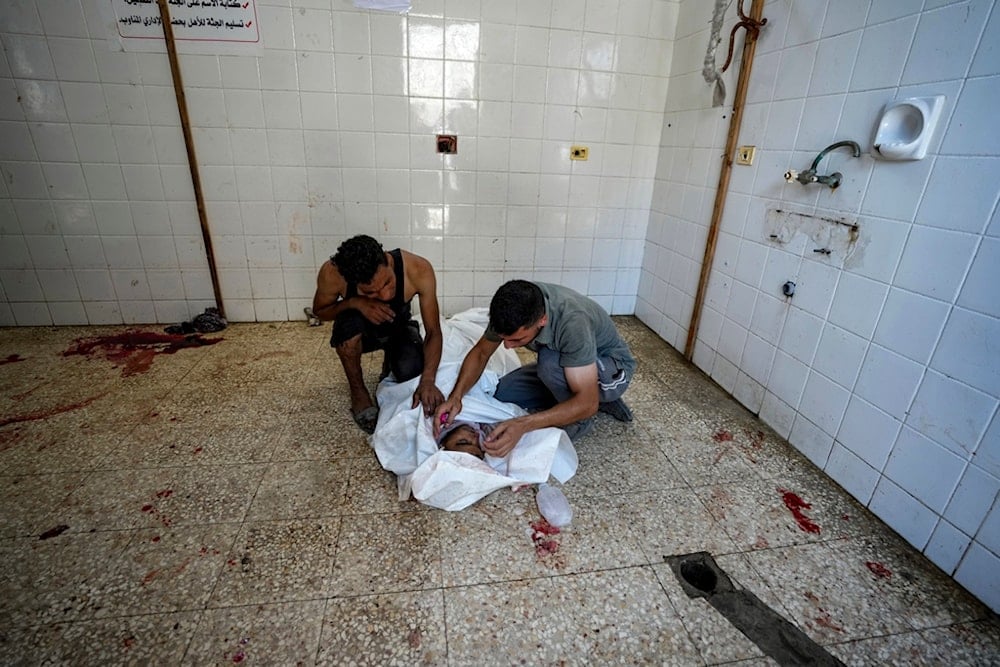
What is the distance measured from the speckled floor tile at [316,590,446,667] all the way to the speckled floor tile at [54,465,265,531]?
20.2 inches

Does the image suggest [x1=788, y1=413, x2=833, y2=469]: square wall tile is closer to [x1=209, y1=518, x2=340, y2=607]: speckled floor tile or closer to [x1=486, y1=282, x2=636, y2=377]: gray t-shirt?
[x1=486, y1=282, x2=636, y2=377]: gray t-shirt

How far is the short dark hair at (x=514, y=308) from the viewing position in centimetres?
129

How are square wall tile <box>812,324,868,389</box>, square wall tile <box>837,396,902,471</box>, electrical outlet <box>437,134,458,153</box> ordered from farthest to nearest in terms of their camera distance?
electrical outlet <box>437,134,458,153</box> < square wall tile <box>812,324,868,389</box> < square wall tile <box>837,396,902,471</box>

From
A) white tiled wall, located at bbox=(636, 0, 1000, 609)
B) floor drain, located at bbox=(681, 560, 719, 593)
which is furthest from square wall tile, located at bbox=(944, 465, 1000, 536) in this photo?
floor drain, located at bbox=(681, 560, 719, 593)

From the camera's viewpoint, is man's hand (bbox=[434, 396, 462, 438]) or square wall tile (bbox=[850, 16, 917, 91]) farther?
man's hand (bbox=[434, 396, 462, 438])

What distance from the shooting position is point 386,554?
1.30 m

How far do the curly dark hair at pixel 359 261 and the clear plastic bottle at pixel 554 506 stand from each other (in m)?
0.92

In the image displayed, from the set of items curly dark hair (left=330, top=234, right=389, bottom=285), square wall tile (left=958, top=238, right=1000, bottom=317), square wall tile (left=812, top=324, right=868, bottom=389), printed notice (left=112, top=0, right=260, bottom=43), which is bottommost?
square wall tile (left=812, top=324, right=868, bottom=389)

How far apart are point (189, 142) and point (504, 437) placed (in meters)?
2.28

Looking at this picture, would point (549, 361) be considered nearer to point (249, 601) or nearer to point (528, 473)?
point (528, 473)

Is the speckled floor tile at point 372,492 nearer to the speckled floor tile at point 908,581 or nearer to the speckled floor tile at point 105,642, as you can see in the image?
the speckled floor tile at point 105,642

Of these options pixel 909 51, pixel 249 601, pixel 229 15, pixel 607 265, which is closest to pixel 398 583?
pixel 249 601

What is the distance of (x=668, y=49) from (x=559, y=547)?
268 cm

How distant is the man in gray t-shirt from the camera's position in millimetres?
1324
